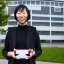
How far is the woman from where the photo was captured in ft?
9.37

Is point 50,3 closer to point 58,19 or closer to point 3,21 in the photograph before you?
point 58,19

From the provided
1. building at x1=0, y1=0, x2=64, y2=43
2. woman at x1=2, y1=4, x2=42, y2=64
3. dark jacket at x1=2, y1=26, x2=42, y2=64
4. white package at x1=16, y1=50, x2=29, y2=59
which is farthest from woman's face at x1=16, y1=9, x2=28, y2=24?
building at x1=0, y1=0, x2=64, y2=43

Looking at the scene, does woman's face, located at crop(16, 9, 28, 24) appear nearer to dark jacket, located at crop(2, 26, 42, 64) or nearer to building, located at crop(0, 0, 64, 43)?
dark jacket, located at crop(2, 26, 42, 64)

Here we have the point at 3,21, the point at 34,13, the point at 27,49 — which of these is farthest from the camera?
the point at 34,13

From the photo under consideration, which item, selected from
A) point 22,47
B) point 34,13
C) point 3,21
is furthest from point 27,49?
point 34,13

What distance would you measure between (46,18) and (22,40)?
5208 cm

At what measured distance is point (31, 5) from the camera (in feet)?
178

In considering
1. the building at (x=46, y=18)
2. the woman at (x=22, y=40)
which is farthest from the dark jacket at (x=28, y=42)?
the building at (x=46, y=18)

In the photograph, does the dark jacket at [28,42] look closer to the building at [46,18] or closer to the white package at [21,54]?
the white package at [21,54]

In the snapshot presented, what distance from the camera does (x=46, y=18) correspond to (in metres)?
54.8

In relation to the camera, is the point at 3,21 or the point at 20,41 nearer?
the point at 20,41

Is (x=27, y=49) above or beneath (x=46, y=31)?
above

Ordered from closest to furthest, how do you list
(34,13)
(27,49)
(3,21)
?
(27,49)
(3,21)
(34,13)

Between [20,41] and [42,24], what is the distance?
2038 inches
